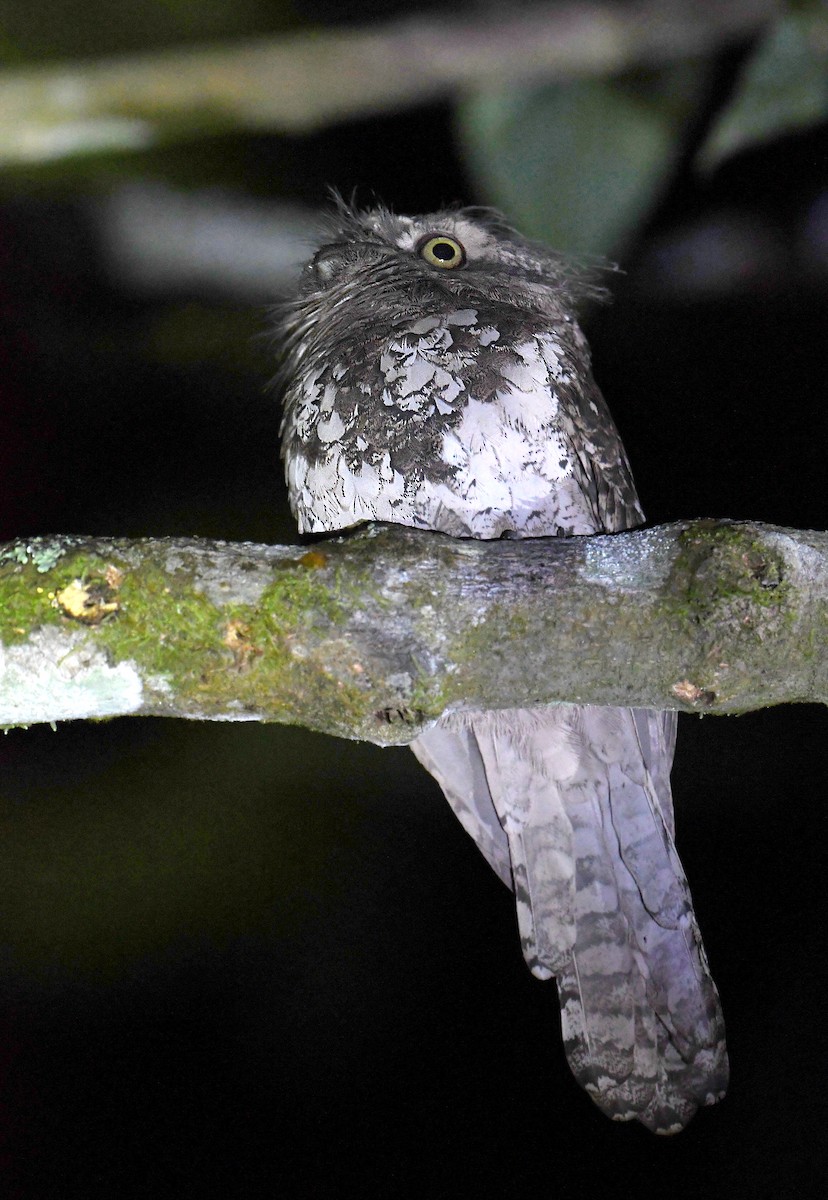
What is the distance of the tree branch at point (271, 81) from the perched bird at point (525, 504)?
0.39 m

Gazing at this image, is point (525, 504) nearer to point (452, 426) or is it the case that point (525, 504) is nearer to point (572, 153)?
point (452, 426)

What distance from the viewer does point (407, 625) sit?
3.62ft

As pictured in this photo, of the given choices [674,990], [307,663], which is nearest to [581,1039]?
[674,990]

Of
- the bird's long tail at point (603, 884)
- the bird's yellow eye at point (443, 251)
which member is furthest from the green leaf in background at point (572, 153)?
the bird's long tail at point (603, 884)

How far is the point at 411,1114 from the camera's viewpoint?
2.83 meters

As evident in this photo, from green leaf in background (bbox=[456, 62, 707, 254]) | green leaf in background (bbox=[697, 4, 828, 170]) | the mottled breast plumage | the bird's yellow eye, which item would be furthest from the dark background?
green leaf in background (bbox=[697, 4, 828, 170])

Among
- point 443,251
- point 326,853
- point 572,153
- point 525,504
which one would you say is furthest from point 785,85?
point 326,853

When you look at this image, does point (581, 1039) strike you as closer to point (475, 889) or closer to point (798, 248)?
point (475, 889)

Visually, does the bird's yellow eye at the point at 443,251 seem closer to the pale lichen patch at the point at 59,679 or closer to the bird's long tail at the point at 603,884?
the bird's long tail at the point at 603,884

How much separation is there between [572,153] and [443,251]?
12.1 inches

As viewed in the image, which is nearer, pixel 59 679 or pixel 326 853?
pixel 59 679

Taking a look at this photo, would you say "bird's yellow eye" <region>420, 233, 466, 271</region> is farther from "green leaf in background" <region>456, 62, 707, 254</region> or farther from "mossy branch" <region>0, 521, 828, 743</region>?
"mossy branch" <region>0, 521, 828, 743</region>

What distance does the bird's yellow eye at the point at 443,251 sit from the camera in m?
1.93

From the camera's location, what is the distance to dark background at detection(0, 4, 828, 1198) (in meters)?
2.73
